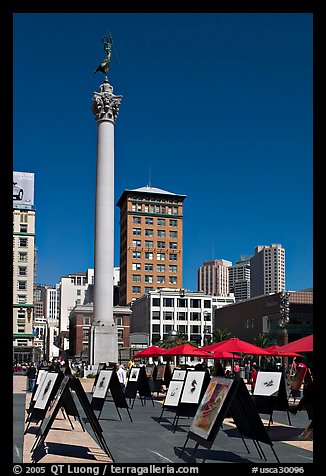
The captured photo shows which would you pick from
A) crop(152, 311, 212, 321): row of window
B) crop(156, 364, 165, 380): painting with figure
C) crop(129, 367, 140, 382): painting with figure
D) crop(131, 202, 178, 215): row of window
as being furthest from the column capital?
crop(131, 202, 178, 215): row of window

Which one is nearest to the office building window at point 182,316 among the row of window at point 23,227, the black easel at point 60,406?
the row of window at point 23,227

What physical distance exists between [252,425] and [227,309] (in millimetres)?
118723

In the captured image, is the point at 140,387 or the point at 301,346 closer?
the point at 301,346

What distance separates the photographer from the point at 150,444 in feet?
50.7

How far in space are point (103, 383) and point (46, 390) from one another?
5.02m

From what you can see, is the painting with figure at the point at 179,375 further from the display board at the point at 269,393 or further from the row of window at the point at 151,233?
the row of window at the point at 151,233

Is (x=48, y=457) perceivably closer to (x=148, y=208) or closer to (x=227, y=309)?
(x=227, y=309)

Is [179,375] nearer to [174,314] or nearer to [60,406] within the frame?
[60,406]

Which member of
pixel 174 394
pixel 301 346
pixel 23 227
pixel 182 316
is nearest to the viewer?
pixel 174 394

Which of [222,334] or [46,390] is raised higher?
[46,390]

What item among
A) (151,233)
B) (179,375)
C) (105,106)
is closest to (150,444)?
(179,375)

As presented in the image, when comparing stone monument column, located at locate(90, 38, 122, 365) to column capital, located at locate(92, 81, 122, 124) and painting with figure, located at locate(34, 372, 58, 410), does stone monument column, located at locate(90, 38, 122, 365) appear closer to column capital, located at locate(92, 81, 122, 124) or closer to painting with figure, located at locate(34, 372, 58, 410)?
column capital, located at locate(92, 81, 122, 124)

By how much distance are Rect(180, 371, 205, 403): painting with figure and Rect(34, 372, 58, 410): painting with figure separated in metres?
4.25

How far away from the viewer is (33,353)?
92312 millimetres
